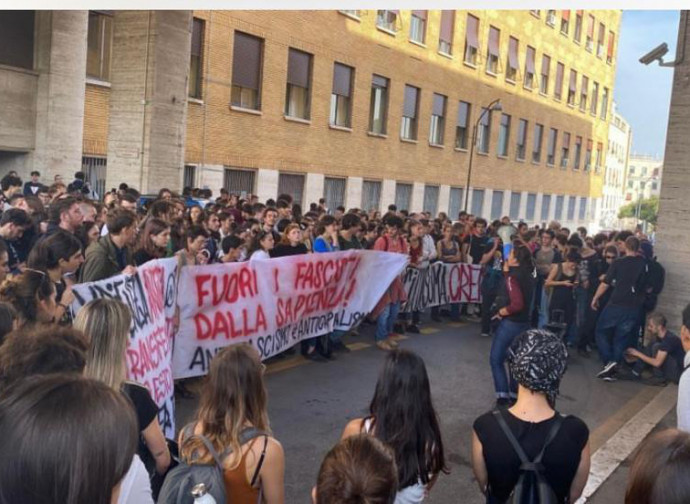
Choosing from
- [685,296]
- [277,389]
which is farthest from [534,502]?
[685,296]

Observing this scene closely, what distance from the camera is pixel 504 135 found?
37844mm

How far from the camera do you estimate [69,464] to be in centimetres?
145

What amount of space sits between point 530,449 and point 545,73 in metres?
41.0

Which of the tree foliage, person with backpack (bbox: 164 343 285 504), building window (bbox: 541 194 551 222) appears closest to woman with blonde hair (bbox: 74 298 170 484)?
person with backpack (bbox: 164 343 285 504)

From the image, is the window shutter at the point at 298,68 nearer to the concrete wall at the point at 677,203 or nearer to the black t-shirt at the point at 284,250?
the concrete wall at the point at 677,203

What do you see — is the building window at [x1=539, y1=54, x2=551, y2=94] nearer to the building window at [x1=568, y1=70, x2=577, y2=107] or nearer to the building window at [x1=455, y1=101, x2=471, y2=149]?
the building window at [x1=568, y1=70, x2=577, y2=107]

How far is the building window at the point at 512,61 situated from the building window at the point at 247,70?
18.7m

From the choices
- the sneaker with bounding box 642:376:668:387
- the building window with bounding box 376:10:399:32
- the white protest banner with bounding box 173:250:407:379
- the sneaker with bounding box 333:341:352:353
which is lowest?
the sneaker with bounding box 642:376:668:387

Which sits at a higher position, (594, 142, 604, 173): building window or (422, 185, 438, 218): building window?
(594, 142, 604, 173): building window

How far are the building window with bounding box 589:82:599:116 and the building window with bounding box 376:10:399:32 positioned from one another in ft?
82.5

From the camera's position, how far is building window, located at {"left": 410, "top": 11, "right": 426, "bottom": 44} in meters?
28.7

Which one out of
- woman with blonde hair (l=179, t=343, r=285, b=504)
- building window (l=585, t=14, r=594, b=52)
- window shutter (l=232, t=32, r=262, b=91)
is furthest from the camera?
building window (l=585, t=14, r=594, b=52)

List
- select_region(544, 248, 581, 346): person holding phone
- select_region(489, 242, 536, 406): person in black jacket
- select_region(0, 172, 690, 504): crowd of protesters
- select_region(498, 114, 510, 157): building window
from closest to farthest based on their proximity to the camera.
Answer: select_region(0, 172, 690, 504): crowd of protesters, select_region(489, 242, 536, 406): person in black jacket, select_region(544, 248, 581, 346): person holding phone, select_region(498, 114, 510, 157): building window

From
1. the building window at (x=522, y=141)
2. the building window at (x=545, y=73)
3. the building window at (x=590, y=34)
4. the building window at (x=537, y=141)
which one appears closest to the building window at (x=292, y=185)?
the building window at (x=522, y=141)
